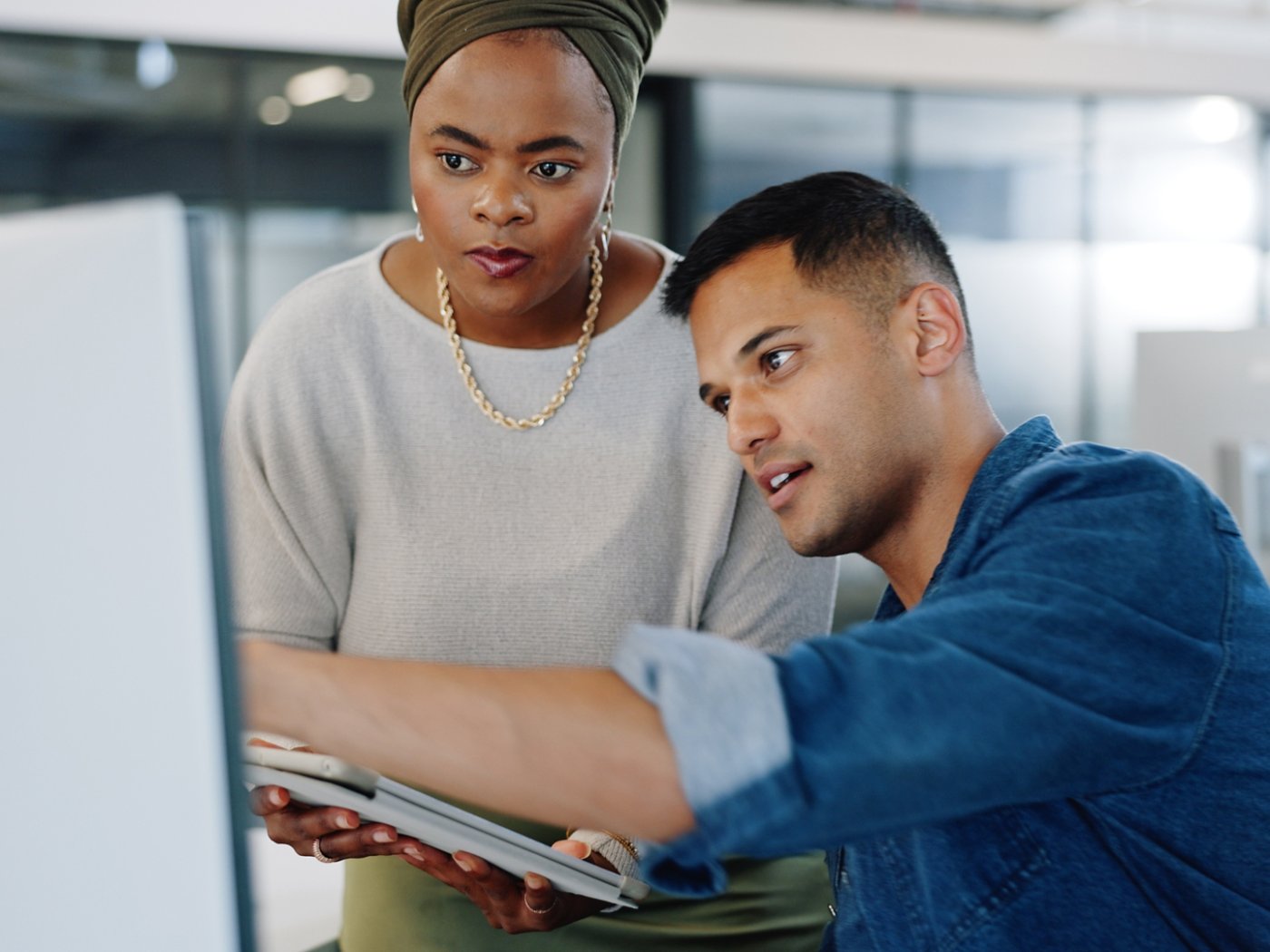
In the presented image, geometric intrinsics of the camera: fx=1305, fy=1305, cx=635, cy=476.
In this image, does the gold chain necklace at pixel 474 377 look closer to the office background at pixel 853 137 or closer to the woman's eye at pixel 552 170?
the woman's eye at pixel 552 170

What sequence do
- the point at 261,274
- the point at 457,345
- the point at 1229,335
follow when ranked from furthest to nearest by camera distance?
the point at 261,274 → the point at 1229,335 → the point at 457,345

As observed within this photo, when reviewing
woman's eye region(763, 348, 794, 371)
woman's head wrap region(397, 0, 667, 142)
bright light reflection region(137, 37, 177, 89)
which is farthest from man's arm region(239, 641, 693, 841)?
bright light reflection region(137, 37, 177, 89)

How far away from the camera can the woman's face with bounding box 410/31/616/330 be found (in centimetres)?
128

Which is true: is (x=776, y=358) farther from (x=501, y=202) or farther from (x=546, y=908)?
(x=546, y=908)

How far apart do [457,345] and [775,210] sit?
454 millimetres

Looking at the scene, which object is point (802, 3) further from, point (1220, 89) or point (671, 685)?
point (671, 685)

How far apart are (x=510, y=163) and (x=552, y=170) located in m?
0.05

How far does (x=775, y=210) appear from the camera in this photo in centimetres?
122

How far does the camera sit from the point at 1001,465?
40.4 inches

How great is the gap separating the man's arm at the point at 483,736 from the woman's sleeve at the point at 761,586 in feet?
2.61

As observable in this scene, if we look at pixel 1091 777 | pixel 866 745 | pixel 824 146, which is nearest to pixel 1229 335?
pixel 1091 777

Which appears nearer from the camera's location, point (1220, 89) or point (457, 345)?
point (457, 345)

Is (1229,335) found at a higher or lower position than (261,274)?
lower

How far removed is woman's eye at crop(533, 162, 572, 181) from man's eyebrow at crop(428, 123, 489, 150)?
0.06m
